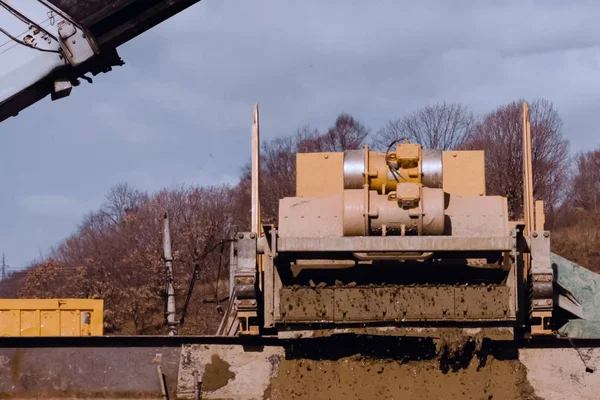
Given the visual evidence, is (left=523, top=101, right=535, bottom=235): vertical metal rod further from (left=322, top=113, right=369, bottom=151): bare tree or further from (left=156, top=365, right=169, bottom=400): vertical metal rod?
(left=322, top=113, right=369, bottom=151): bare tree

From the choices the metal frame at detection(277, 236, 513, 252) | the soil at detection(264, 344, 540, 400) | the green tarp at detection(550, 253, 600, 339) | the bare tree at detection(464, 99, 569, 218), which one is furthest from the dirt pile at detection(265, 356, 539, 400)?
the bare tree at detection(464, 99, 569, 218)

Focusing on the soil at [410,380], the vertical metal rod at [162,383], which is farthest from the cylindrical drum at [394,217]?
the vertical metal rod at [162,383]

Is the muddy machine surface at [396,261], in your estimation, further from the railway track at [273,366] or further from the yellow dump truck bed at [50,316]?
the yellow dump truck bed at [50,316]

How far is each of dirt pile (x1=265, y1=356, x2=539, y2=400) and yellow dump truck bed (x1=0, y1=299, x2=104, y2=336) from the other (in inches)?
139

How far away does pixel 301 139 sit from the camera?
135ft

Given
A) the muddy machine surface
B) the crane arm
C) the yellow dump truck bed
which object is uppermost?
the crane arm

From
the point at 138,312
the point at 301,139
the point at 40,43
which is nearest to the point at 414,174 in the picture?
the point at 40,43

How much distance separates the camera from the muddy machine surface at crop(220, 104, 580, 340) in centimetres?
682

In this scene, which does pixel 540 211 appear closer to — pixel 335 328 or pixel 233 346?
pixel 335 328

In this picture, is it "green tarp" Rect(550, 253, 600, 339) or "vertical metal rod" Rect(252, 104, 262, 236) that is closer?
"vertical metal rod" Rect(252, 104, 262, 236)

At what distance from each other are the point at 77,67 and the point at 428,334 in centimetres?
341

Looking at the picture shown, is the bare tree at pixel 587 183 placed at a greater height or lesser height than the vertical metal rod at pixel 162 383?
greater

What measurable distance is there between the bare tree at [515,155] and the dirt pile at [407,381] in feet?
66.8

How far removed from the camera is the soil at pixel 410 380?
6965 mm
